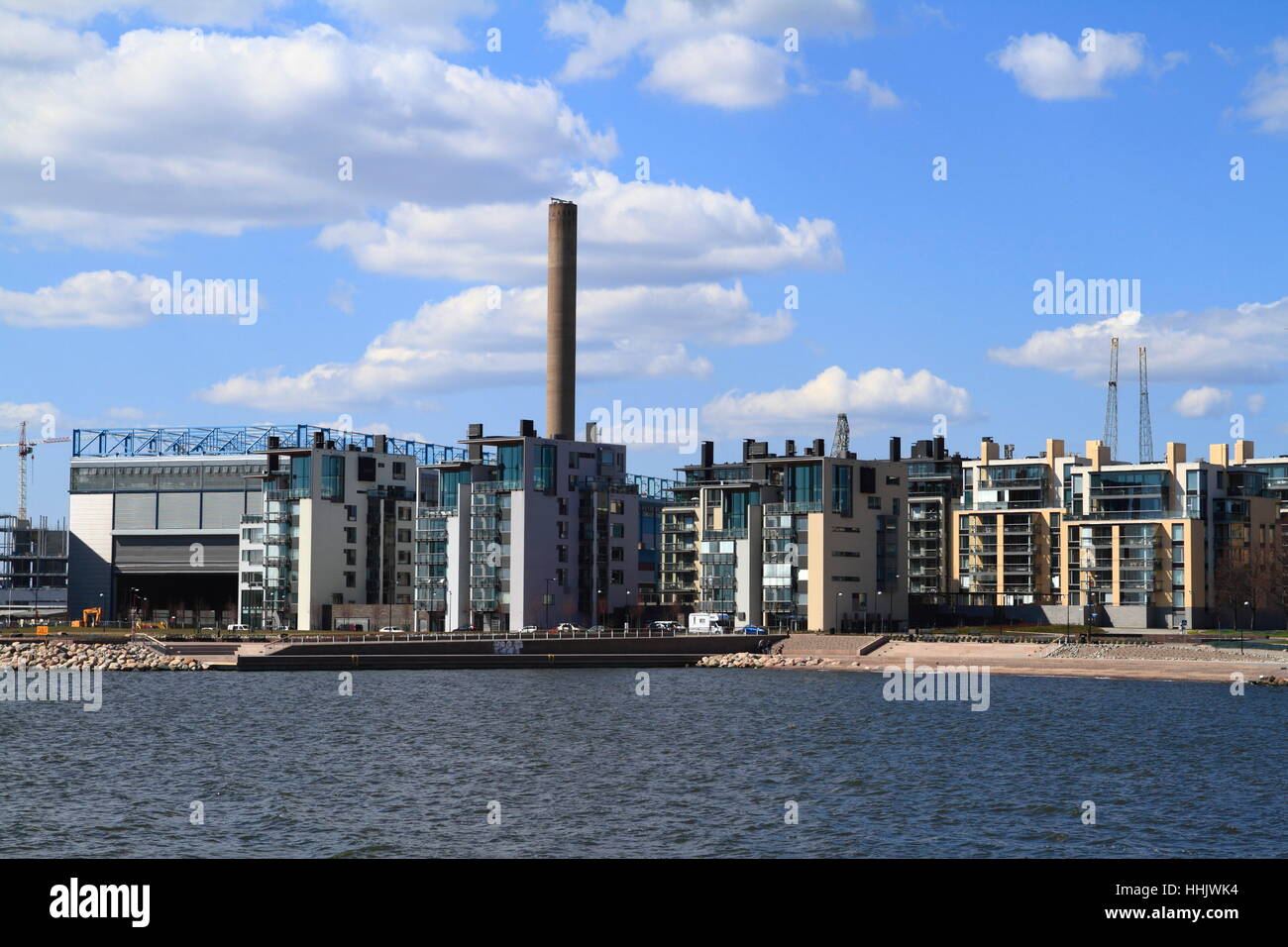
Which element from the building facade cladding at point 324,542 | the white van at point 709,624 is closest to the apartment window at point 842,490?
the white van at point 709,624

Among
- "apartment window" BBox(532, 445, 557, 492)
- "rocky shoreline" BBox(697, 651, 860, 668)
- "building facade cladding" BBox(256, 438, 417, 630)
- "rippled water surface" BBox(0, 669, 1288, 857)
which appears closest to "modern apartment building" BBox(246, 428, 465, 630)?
"building facade cladding" BBox(256, 438, 417, 630)

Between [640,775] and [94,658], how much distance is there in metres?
96.1

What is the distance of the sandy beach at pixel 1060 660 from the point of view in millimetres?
130500

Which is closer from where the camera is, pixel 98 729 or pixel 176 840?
pixel 176 840

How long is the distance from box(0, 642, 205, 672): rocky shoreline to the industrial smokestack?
52374mm

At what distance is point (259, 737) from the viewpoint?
263 ft

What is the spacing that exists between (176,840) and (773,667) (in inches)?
4163

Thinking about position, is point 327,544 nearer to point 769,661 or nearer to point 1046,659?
point 769,661

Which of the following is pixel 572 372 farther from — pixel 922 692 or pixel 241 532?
pixel 922 692

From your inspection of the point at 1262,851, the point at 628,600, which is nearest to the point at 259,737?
the point at 1262,851

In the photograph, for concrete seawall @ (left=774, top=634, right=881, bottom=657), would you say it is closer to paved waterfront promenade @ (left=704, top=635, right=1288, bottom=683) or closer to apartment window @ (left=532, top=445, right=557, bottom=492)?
paved waterfront promenade @ (left=704, top=635, right=1288, bottom=683)

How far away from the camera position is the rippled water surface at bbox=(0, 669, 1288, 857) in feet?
156

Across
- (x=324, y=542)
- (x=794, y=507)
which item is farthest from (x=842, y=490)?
(x=324, y=542)
